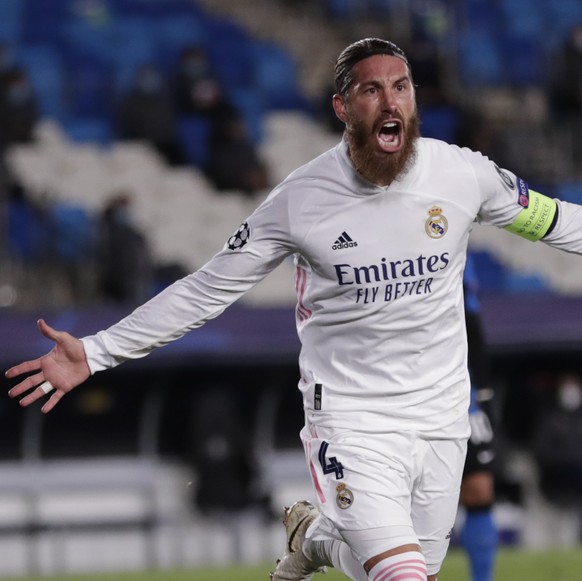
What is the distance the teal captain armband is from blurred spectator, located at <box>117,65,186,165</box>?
7.89m

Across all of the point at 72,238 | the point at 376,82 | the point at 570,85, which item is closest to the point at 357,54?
the point at 376,82

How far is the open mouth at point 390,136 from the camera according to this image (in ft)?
14.1

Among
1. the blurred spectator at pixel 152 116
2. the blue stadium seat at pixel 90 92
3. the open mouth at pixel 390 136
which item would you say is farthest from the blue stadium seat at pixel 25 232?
the open mouth at pixel 390 136

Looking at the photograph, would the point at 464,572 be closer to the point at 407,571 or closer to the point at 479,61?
the point at 407,571

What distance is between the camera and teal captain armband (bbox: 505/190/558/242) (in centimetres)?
460

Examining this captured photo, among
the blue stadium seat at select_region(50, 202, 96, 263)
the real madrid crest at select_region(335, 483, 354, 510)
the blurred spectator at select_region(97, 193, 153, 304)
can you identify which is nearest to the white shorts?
the real madrid crest at select_region(335, 483, 354, 510)

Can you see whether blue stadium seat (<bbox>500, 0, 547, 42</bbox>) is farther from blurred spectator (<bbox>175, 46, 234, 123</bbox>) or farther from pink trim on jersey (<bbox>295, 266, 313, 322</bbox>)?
pink trim on jersey (<bbox>295, 266, 313, 322</bbox>)

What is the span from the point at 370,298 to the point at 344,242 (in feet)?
0.62

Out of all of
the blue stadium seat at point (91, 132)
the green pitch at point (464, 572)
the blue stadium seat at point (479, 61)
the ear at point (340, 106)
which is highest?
the blue stadium seat at point (479, 61)

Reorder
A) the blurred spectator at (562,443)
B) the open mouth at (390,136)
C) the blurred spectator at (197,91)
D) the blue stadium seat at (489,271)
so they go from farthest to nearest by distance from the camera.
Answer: the blurred spectator at (197,91) < the blue stadium seat at (489,271) < the blurred spectator at (562,443) < the open mouth at (390,136)

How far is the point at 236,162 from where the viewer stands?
480 inches

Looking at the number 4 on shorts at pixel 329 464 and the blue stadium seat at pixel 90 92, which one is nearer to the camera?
the number 4 on shorts at pixel 329 464

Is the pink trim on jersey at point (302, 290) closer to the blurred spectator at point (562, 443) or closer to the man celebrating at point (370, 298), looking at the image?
the man celebrating at point (370, 298)

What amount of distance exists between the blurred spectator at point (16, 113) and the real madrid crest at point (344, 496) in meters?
8.20
